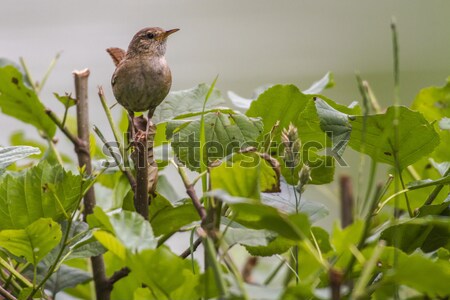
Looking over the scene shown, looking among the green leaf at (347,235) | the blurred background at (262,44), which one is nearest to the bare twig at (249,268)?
the green leaf at (347,235)

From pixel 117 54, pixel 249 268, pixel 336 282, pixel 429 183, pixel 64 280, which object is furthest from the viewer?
pixel 117 54

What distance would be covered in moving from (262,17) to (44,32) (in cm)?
237

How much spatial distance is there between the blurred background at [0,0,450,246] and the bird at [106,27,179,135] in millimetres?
3179

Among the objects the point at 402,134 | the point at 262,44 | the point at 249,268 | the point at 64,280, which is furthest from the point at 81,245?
the point at 262,44

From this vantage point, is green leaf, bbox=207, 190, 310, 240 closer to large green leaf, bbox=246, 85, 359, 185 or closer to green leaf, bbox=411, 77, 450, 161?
large green leaf, bbox=246, 85, 359, 185

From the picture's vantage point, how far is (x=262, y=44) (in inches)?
278

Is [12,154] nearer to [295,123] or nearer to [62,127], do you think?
[62,127]

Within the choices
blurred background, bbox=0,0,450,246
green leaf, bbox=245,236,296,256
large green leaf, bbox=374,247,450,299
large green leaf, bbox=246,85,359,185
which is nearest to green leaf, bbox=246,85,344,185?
large green leaf, bbox=246,85,359,185

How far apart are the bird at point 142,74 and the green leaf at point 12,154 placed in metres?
0.18

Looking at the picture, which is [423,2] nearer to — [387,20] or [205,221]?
[387,20]

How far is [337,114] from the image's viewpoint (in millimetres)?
772

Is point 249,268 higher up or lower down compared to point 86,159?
lower down

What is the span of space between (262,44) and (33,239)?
253 inches

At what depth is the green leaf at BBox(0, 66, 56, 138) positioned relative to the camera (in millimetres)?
1014
